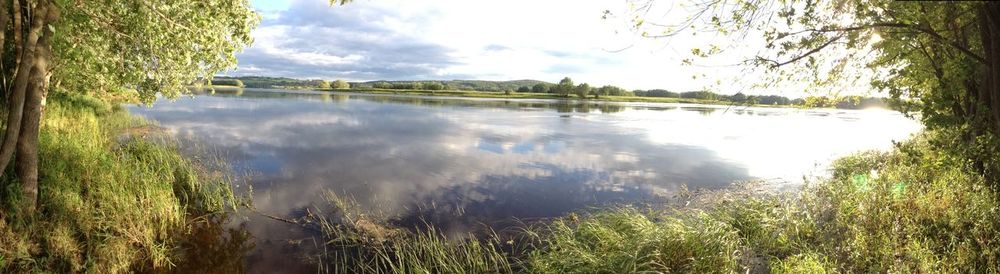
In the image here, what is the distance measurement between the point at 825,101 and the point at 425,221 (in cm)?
1079

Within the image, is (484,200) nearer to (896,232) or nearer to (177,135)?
(896,232)

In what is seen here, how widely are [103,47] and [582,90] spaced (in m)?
162

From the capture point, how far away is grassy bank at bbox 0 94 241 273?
7.80 metres

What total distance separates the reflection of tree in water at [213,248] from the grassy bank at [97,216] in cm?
8

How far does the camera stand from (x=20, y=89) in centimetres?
811

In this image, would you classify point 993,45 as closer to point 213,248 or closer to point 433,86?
point 213,248

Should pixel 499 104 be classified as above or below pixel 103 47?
below

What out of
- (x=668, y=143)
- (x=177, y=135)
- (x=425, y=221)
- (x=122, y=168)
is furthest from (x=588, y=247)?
(x=177, y=135)

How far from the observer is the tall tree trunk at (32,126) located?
8.40 meters

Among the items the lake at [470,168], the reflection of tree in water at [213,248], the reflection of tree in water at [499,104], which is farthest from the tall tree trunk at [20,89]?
the reflection of tree in water at [499,104]

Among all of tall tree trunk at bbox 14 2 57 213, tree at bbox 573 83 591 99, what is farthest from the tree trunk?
tree at bbox 573 83 591 99

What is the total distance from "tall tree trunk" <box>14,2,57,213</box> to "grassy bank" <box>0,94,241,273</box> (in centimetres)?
18

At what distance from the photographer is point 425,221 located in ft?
40.8

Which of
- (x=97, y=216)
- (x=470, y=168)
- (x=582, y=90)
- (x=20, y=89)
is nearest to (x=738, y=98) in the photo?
(x=97, y=216)
